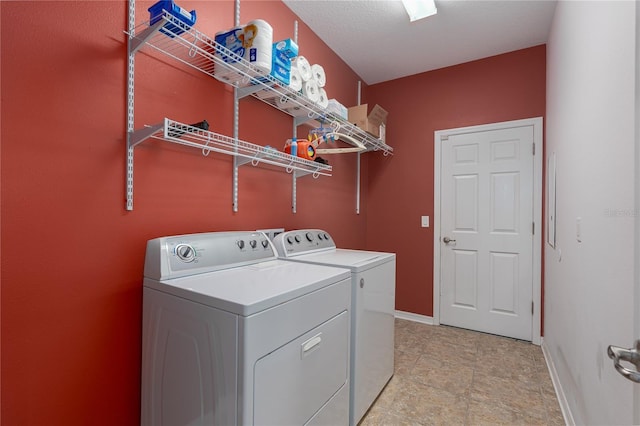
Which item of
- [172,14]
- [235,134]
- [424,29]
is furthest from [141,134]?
[424,29]

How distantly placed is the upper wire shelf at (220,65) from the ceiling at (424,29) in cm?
80

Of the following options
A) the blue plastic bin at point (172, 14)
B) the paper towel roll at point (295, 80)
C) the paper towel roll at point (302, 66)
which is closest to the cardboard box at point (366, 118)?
the paper towel roll at point (302, 66)

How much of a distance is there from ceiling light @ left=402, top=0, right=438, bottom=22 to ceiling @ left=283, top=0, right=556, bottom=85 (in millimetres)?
78

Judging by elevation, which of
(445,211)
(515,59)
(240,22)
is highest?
(515,59)

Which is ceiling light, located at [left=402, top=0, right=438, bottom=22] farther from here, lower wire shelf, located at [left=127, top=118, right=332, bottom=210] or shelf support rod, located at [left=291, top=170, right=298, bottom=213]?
shelf support rod, located at [left=291, top=170, right=298, bottom=213]

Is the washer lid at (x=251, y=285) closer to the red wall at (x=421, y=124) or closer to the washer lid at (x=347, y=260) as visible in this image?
the washer lid at (x=347, y=260)

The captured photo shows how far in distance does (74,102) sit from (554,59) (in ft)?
9.93

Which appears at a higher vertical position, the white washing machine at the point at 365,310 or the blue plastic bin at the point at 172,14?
the blue plastic bin at the point at 172,14

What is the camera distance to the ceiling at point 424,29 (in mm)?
2232

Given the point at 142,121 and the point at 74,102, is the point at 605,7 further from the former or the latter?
the point at 74,102

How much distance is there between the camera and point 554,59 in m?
2.31

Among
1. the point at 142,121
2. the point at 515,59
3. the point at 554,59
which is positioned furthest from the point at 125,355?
the point at 515,59

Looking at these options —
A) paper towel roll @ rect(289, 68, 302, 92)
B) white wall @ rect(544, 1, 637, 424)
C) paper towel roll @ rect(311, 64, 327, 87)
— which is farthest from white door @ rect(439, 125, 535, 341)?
paper towel roll @ rect(289, 68, 302, 92)

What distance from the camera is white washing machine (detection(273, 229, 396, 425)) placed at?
1619 millimetres
